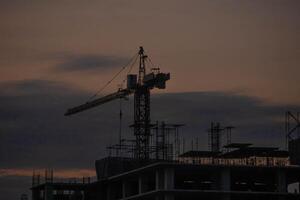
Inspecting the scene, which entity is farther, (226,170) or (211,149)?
(211,149)

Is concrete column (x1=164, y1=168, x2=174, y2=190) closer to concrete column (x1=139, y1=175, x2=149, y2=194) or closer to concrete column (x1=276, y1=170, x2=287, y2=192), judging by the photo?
concrete column (x1=139, y1=175, x2=149, y2=194)

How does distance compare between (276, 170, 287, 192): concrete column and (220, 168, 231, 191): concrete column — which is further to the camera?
(276, 170, 287, 192): concrete column

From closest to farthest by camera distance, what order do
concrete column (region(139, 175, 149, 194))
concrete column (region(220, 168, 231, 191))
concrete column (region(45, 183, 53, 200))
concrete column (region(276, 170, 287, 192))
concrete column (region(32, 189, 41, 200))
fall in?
1. concrete column (region(220, 168, 231, 191))
2. concrete column (region(276, 170, 287, 192))
3. concrete column (region(139, 175, 149, 194))
4. concrete column (region(45, 183, 53, 200))
5. concrete column (region(32, 189, 41, 200))

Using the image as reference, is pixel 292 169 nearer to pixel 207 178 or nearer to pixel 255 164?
pixel 255 164

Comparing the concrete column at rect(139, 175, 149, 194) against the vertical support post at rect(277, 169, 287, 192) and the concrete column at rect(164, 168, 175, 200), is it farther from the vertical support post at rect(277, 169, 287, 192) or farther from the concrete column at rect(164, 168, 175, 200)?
the vertical support post at rect(277, 169, 287, 192)

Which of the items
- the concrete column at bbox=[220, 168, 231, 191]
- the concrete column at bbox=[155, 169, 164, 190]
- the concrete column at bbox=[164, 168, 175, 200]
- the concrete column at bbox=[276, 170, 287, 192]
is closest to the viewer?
the concrete column at bbox=[164, 168, 175, 200]

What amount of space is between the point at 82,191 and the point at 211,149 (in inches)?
1110

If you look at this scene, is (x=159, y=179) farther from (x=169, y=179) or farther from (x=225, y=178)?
(x=225, y=178)

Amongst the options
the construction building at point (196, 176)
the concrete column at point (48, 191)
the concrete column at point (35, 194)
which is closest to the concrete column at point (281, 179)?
the construction building at point (196, 176)

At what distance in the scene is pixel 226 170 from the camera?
140125 millimetres

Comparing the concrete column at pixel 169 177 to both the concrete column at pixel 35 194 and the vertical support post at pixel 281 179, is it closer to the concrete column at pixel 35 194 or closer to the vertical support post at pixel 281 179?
the vertical support post at pixel 281 179

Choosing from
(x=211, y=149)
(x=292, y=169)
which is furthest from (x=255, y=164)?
(x=211, y=149)

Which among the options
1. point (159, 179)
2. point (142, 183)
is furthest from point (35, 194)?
point (159, 179)

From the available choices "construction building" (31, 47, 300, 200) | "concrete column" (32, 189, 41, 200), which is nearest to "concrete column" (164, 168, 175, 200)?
"construction building" (31, 47, 300, 200)
